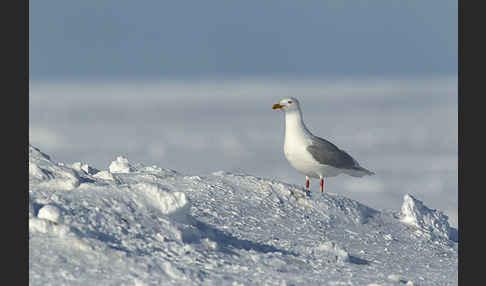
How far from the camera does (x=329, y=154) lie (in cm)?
1273

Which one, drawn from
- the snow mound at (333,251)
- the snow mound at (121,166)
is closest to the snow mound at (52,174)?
the snow mound at (121,166)

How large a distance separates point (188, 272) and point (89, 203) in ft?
6.51

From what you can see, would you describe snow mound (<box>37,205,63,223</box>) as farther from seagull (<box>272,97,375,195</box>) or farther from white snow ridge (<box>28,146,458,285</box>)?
seagull (<box>272,97,375,195</box>)

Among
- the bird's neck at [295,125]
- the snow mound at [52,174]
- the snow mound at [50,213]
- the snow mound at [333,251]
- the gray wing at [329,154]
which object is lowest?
the snow mound at [333,251]

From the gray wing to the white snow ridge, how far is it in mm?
640

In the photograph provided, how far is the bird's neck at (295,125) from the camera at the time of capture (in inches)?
500

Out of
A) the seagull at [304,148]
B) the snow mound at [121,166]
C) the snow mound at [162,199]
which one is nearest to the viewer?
the snow mound at [162,199]

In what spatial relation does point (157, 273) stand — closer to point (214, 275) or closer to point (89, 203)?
point (214, 275)

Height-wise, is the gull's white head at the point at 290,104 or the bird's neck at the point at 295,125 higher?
the gull's white head at the point at 290,104

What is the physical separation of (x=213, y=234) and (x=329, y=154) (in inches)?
150

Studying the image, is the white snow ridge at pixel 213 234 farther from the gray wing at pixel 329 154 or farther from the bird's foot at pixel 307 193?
the gray wing at pixel 329 154

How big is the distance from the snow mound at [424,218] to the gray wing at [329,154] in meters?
1.33

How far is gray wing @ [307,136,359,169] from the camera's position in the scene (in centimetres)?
1259

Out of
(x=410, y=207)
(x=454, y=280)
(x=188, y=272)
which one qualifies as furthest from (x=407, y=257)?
(x=188, y=272)
